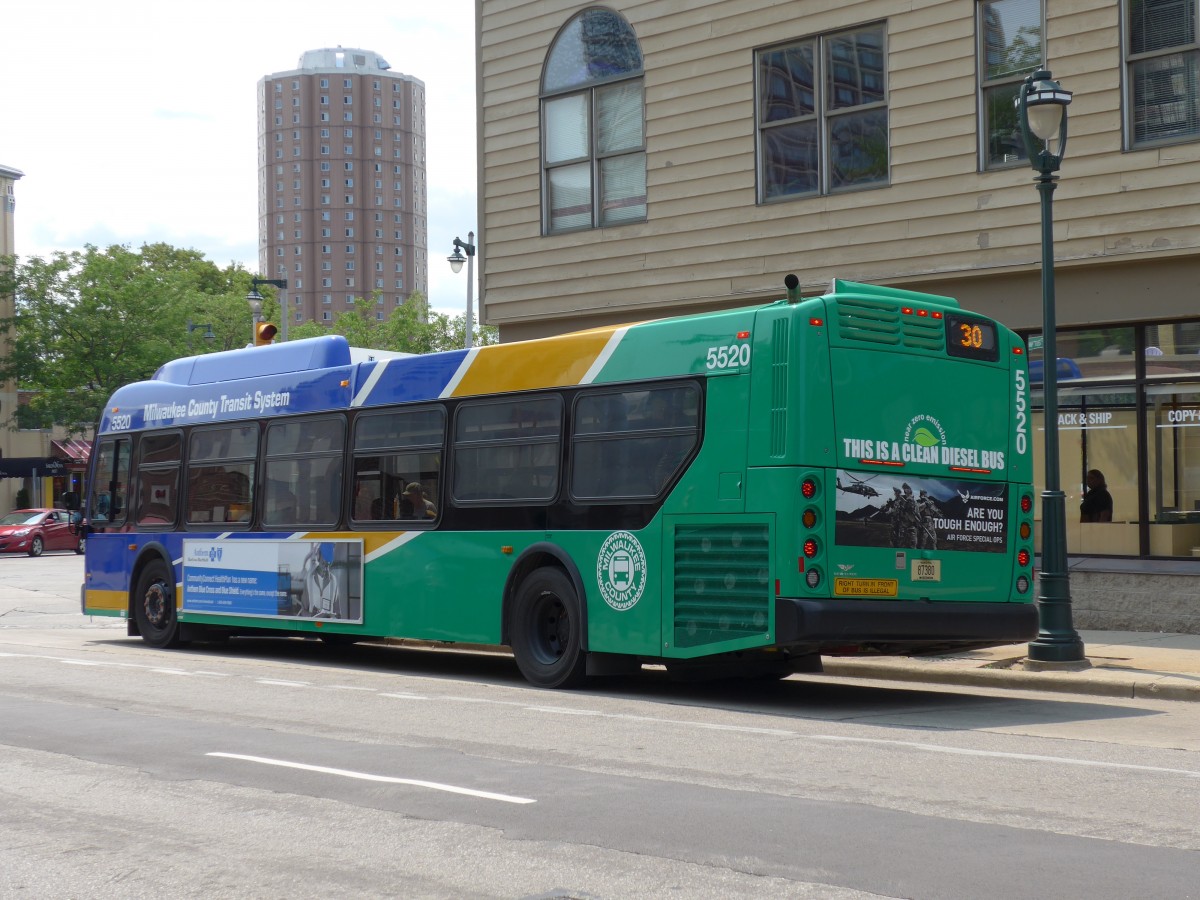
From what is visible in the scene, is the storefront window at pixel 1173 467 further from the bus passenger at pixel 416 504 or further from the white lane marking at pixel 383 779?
the white lane marking at pixel 383 779

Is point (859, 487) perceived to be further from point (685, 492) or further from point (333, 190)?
point (333, 190)

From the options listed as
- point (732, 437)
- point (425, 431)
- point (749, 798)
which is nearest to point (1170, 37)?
point (732, 437)

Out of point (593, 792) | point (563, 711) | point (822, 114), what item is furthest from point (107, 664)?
point (822, 114)

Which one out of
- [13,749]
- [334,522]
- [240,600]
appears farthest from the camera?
[240,600]

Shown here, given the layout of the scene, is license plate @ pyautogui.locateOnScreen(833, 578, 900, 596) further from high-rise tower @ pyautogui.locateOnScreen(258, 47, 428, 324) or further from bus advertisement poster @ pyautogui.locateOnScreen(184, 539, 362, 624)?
high-rise tower @ pyautogui.locateOnScreen(258, 47, 428, 324)

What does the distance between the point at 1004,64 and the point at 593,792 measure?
37.2ft

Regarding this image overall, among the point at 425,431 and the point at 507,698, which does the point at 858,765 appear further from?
the point at 425,431

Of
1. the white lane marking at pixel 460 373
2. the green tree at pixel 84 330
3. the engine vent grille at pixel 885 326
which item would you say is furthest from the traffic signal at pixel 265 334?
the green tree at pixel 84 330

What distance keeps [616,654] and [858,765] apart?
4.24m

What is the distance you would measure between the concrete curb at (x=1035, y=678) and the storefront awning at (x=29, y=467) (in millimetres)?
52357

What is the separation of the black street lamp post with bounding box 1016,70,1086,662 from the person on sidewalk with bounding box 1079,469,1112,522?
2.93 metres

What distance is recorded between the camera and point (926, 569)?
1166cm

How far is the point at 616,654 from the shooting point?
1260 centimetres

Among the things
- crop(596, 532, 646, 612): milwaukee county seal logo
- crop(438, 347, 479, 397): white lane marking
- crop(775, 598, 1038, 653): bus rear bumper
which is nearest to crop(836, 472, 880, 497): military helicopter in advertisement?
crop(775, 598, 1038, 653): bus rear bumper
